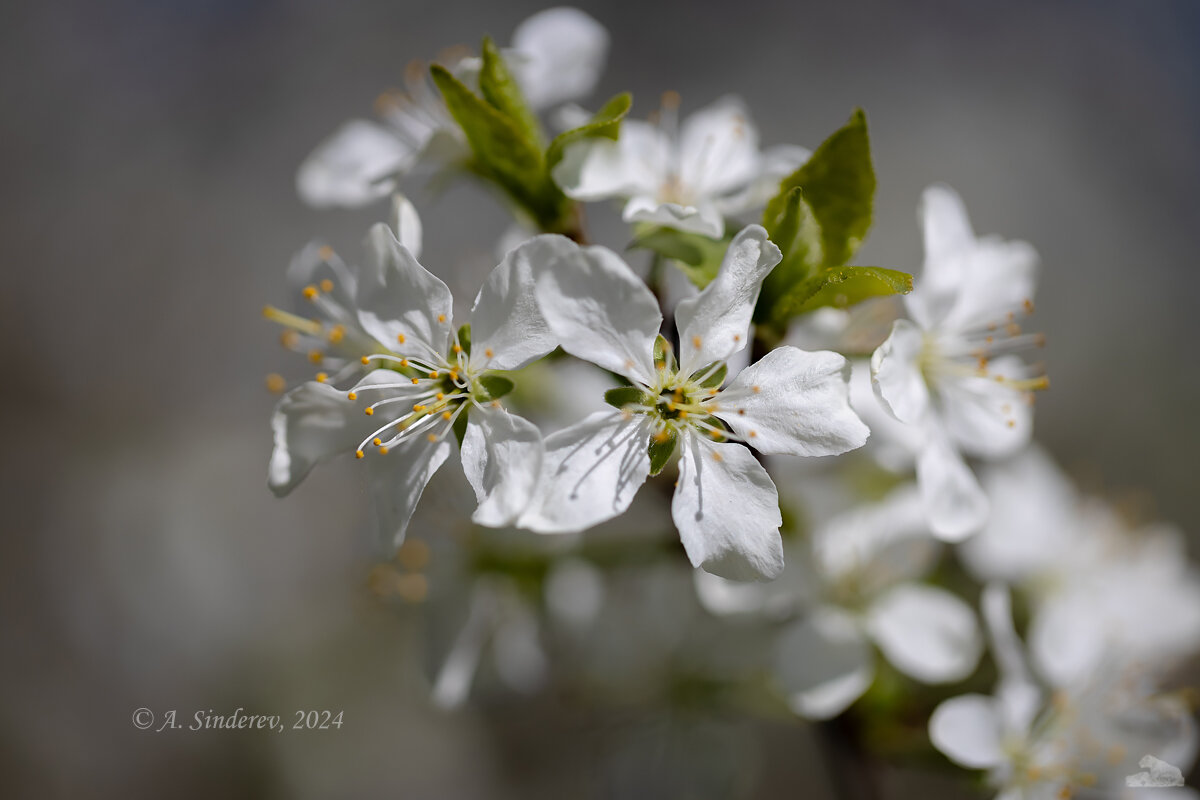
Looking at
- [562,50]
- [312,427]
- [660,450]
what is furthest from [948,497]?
[562,50]

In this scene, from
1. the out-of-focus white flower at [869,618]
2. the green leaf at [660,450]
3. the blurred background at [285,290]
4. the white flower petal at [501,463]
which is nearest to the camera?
the white flower petal at [501,463]

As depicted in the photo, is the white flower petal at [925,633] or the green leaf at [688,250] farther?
the white flower petal at [925,633]

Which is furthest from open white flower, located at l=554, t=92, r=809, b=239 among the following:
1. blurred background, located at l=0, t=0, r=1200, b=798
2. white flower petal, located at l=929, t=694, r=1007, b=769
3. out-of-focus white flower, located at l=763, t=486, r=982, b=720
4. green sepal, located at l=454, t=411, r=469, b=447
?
blurred background, located at l=0, t=0, r=1200, b=798

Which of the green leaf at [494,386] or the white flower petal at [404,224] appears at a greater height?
the white flower petal at [404,224]

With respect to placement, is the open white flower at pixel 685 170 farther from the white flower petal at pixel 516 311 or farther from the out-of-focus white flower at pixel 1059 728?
the out-of-focus white flower at pixel 1059 728

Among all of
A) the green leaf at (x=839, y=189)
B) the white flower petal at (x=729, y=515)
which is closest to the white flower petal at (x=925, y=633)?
the white flower petal at (x=729, y=515)

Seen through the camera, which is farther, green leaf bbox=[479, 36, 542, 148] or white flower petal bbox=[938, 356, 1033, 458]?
white flower petal bbox=[938, 356, 1033, 458]

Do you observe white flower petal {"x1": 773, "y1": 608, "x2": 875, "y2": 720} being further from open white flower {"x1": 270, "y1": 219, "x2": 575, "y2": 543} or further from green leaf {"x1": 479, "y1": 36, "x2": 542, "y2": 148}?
green leaf {"x1": 479, "y1": 36, "x2": 542, "y2": 148}

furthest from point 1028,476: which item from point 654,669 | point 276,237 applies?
point 276,237
